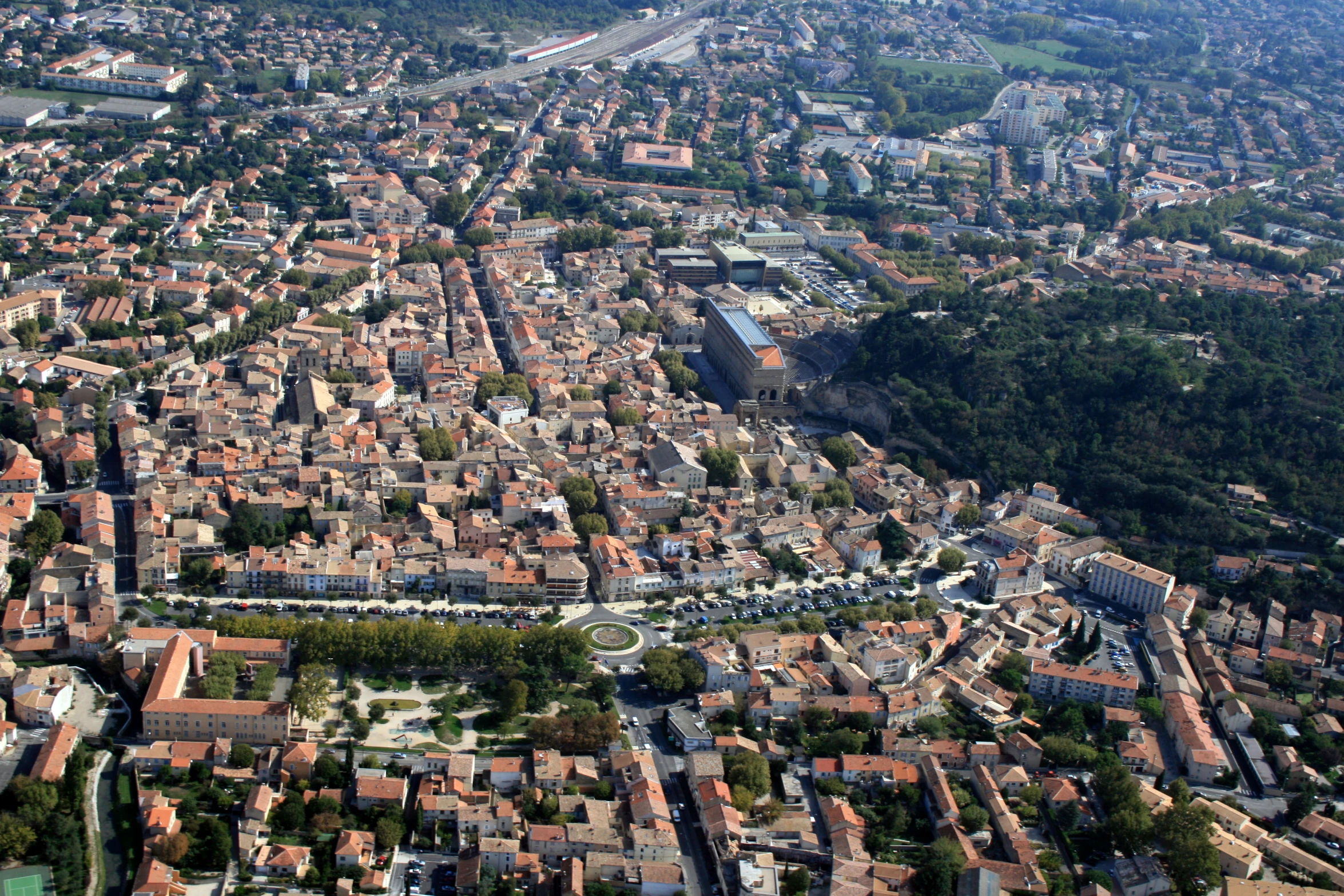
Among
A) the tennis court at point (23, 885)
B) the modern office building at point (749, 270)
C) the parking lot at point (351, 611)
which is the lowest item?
the tennis court at point (23, 885)

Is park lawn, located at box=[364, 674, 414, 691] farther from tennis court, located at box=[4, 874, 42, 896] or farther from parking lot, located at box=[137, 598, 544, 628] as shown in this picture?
tennis court, located at box=[4, 874, 42, 896]

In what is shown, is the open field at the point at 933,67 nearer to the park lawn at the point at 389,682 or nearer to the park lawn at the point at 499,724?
the park lawn at the point at 389,682

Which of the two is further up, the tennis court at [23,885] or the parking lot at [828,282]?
the parking lot at [828,282]

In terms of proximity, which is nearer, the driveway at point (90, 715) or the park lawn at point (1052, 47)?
the driveway at point (90, 715)

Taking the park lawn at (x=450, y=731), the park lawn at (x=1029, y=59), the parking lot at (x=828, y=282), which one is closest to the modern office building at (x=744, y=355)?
the parking lot at (x=828, y=282)

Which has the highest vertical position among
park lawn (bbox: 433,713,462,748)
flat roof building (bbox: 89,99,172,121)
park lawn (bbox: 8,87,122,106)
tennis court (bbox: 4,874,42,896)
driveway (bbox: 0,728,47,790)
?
park lawn (bbox: 8,87,122,106)

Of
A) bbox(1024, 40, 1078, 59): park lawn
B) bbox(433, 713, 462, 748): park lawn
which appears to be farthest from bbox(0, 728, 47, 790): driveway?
bbox(1024, 40, 1078, 59): park lawn

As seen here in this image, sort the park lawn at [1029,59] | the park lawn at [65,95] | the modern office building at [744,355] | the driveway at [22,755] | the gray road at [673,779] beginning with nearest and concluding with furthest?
1. the gray road at [673,779]
2. the driveway at [22,755]
3. the modern office building at [744,355]
4. the park lawn at [65,95]
5. the park lawn at [1029,59]
